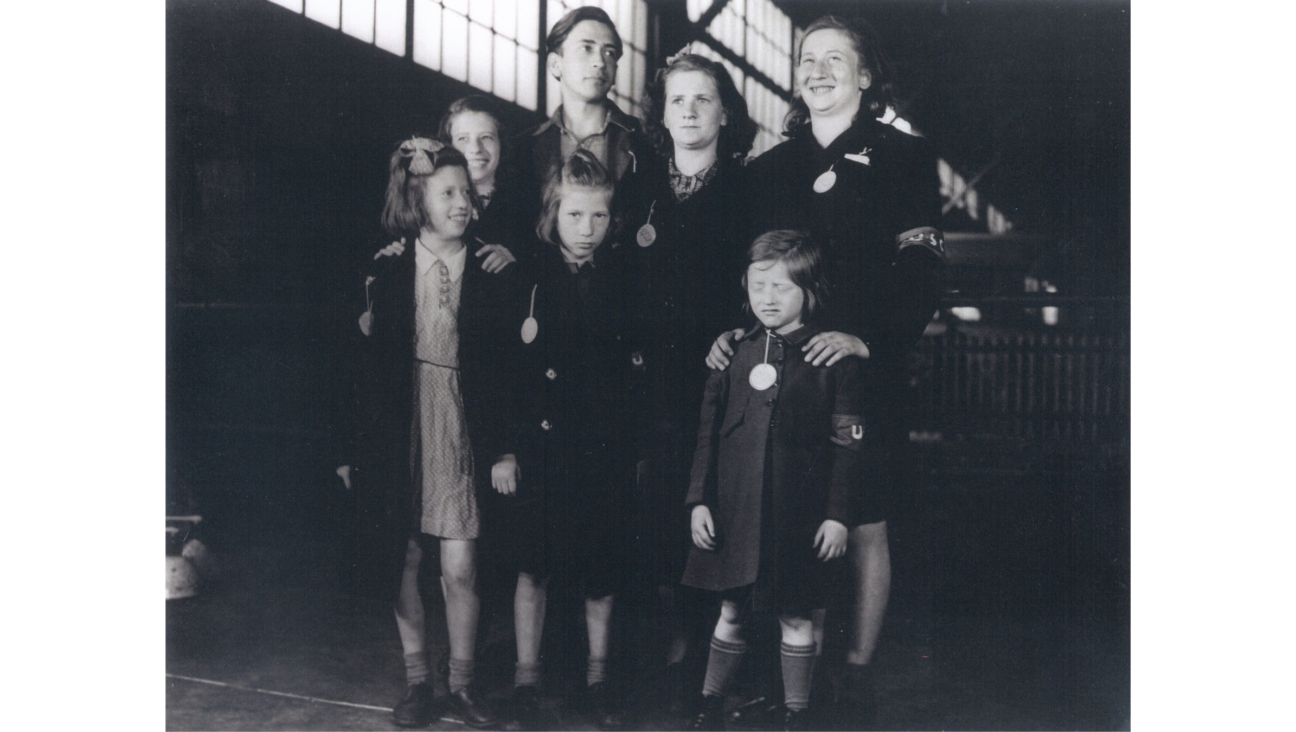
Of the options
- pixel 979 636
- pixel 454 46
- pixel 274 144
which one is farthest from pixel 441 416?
pixel 979 636

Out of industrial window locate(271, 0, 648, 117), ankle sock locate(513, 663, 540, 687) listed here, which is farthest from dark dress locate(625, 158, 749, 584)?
ankle sock locate(513, 663, 540, 687)

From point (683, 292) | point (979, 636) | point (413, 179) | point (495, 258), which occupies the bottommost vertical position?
point (979, 636)

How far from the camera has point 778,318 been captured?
3.15m

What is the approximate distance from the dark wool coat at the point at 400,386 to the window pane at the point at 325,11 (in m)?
0.84

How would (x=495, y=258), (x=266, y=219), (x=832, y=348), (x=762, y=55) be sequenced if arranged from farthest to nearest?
(x=266, y=219) < (x=495, y=258) < (x=762, y=55) < (x=832, y=348)

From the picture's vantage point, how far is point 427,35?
3.46 meters

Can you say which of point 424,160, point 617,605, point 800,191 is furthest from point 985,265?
point 424,160

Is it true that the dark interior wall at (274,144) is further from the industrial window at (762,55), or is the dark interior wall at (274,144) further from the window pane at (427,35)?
the industrial window at (762,55)

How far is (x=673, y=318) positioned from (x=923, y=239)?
2.70ft

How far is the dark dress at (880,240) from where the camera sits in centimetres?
313

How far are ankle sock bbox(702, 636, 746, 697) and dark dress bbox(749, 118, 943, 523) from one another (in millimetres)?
583

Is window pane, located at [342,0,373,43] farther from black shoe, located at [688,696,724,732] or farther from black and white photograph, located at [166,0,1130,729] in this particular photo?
black shoe, located at [688,696,724,732]

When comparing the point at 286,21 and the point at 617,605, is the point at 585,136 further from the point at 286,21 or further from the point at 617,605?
the point at 617,605

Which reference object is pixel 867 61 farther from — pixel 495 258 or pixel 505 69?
pixel 495 258
